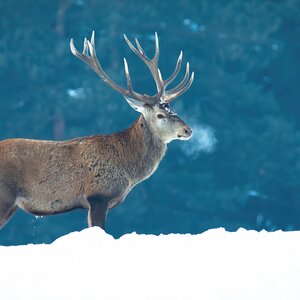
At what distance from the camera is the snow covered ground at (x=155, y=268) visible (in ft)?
24.3

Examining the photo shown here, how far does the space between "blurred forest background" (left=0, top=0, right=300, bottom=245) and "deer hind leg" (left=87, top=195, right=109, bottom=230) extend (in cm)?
1730

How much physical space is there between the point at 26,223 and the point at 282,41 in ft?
26.4

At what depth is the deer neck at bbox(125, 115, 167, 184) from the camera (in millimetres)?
10625

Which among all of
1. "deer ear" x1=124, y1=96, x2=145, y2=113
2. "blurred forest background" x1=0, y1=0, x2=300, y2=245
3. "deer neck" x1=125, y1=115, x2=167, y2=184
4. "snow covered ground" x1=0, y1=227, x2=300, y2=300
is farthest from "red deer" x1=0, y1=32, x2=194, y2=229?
"blurred forest background" x1=0, y1=0, x2=300, y2=245

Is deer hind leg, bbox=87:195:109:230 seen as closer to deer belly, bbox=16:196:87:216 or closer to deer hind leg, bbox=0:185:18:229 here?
deer belly, bbox=16:196:87:216

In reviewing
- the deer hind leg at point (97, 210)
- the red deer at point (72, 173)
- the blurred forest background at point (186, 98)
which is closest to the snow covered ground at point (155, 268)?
the deer hind leg at point (97, 210)

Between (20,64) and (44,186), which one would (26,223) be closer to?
(20,64)

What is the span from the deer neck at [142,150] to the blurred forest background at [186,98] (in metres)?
16.6

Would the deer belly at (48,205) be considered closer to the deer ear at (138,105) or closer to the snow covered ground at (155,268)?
the deer ear at (138,105)

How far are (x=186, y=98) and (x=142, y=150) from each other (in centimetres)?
1930

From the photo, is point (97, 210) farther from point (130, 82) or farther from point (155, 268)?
point (155, 268)

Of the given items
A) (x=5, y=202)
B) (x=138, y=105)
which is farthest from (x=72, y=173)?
(x=138, y=105)

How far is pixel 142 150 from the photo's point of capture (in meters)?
10.8

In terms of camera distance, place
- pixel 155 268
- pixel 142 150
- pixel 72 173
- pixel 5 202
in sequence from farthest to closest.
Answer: pixel 142 150, pixel 72 173, pixel 5 202, pixel 155 268
